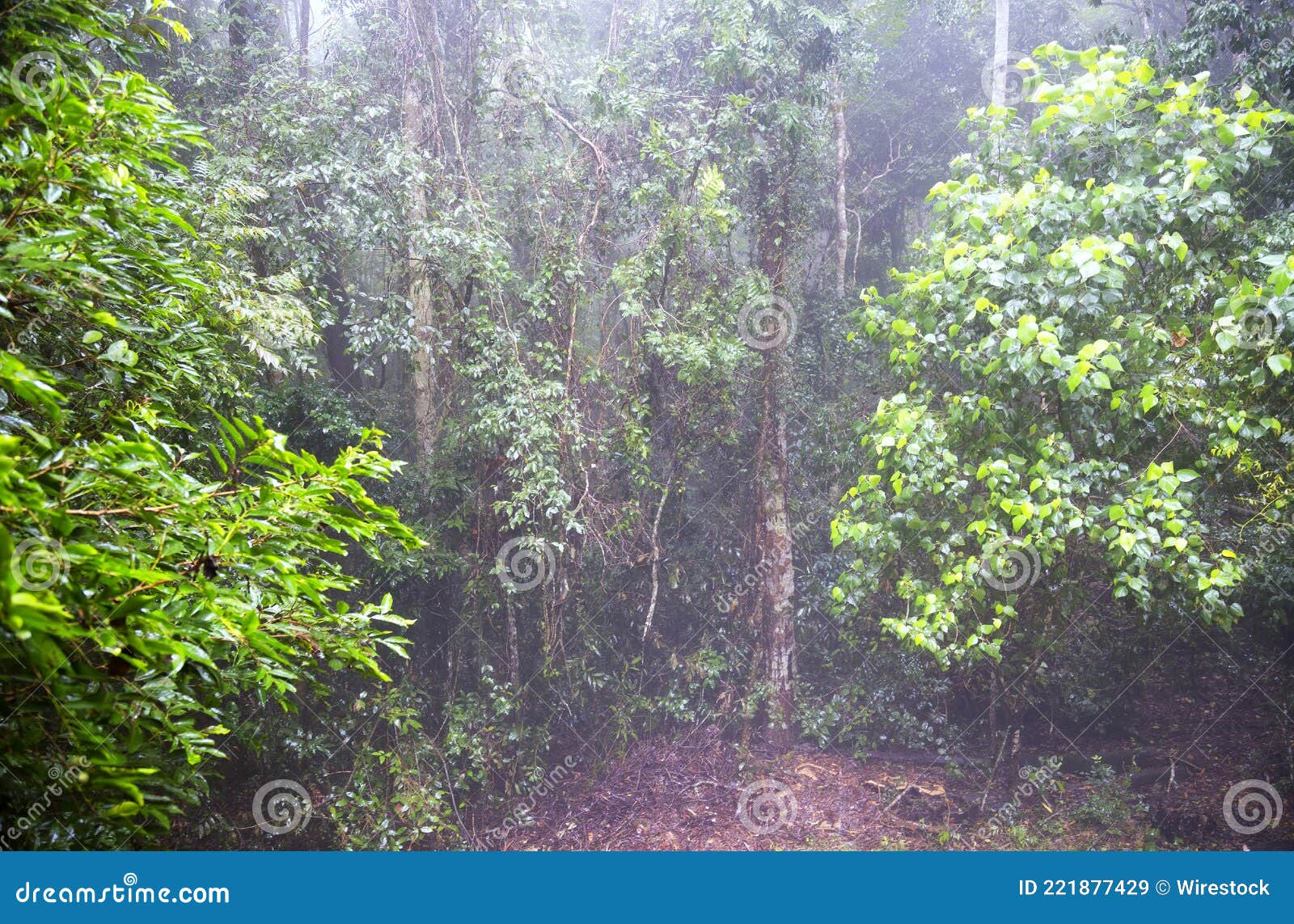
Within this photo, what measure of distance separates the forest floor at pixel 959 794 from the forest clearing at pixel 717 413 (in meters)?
0.03

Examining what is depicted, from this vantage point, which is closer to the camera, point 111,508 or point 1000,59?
point 111,508

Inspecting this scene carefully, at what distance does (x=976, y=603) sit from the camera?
4227mm

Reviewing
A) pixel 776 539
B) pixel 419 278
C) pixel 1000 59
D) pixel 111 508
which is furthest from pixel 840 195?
pixel 111 508

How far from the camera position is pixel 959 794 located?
5.14 meters

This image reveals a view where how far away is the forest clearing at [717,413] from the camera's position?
327 cm

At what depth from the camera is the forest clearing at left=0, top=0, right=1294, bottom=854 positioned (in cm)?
327

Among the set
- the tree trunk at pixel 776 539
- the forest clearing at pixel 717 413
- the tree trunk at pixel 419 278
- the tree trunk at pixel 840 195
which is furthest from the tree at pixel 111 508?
the tree trunk at pixel 840 195

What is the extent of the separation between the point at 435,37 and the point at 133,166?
4.72m

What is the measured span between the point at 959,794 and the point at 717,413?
3.14m

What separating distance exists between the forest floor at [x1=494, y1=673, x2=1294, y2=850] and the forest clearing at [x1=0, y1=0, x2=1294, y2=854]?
3cm

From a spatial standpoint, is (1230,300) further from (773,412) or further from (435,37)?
(435,37)

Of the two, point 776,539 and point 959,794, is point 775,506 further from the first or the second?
point 959,794

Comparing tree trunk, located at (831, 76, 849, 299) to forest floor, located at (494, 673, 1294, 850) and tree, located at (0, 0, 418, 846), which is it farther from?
tree, located at (0, 0, 418, 846)

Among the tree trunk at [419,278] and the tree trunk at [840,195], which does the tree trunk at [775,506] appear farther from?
the tree trunk at [419,278]
